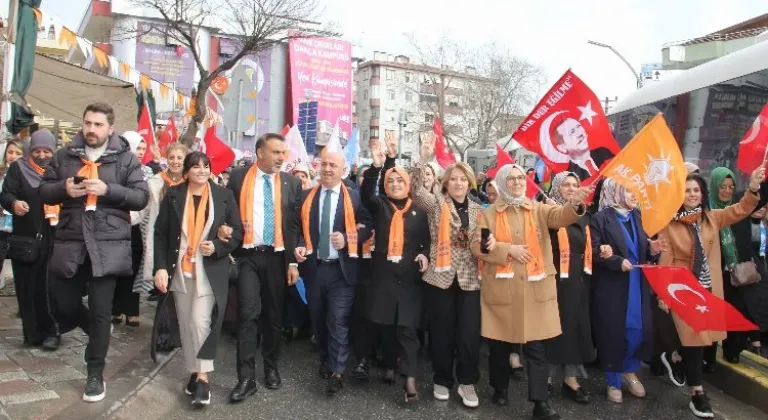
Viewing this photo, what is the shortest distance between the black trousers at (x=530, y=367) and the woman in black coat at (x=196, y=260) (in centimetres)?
212

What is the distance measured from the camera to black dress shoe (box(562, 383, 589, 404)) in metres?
5.04

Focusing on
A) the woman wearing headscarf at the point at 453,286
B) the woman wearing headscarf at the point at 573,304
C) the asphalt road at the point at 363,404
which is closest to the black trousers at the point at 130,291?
the asphalt road at the point at 363,404

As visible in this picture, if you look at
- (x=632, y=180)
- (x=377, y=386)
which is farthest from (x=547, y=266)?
(x=377, y=386)

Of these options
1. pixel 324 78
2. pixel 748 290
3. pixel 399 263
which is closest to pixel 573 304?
pixel 399 263

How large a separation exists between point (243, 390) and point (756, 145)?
184 inches

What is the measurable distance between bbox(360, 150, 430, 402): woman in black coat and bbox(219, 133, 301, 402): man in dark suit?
0.66m

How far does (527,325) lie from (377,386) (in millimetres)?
1478

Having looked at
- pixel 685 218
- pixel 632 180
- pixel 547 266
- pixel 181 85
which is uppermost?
pixel 181 85

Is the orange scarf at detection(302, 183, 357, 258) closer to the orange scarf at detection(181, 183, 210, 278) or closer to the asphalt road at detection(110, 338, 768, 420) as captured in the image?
the orange scarf at detection(181, 183, 210, 278)

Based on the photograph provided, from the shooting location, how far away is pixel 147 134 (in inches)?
374

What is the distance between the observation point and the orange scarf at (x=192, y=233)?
15.1 ft

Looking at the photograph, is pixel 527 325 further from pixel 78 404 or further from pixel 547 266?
pixel 78 404

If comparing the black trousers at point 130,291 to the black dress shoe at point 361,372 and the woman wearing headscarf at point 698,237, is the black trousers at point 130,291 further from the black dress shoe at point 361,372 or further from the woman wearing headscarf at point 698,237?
the woman wearing headscarf at point 698,237

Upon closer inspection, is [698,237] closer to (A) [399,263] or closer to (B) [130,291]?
(A) [399,263]
